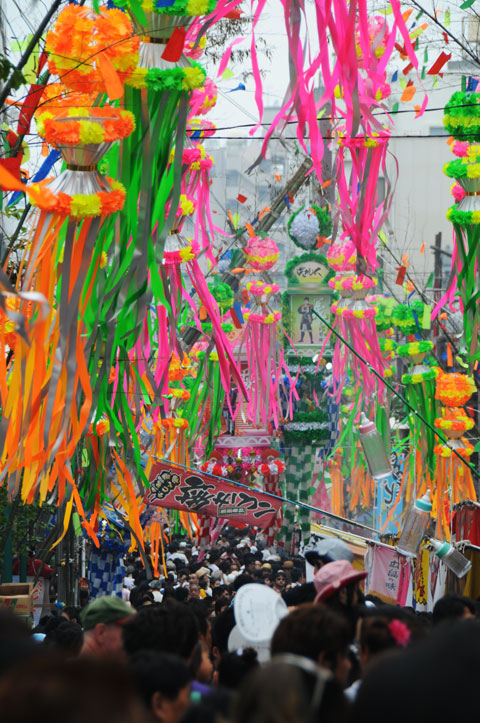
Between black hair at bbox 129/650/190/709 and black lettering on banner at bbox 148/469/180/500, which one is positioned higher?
black lettering on banner at bbox 148/469/180/500

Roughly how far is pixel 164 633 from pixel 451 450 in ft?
33.1

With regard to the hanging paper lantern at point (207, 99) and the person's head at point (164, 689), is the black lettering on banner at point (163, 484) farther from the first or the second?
the person's head at point (164, 689)

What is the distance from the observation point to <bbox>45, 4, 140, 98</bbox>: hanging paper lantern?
6.14 m

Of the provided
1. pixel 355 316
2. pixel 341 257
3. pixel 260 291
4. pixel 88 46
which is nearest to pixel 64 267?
pixel 88 46

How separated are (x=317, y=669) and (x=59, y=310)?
12.7 ft

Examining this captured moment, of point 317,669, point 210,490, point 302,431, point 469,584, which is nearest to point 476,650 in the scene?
point 317,669

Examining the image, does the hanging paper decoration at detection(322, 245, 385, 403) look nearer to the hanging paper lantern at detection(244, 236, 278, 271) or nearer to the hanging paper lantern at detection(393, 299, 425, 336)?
the hanging paper lantern at detection(393, 299, 425, 336)

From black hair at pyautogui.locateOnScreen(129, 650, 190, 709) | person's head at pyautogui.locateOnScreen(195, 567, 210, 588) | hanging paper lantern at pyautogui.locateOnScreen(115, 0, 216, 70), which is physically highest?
hanging paper lantern at pyautogui.locateOnScreen(115, 0, 216, 70)

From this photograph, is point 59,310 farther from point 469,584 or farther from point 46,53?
point 469,584

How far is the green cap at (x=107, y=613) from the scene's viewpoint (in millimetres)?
4191

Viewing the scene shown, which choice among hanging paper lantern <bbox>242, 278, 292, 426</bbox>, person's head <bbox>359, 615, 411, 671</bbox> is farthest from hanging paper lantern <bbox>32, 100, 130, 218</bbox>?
hanging paper lantern <bbox>242, 278, 292, 426</bbox>

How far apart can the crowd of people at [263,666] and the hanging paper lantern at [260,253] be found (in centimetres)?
1268

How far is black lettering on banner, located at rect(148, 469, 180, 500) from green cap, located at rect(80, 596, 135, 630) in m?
5.55

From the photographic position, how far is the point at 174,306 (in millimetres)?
7648
